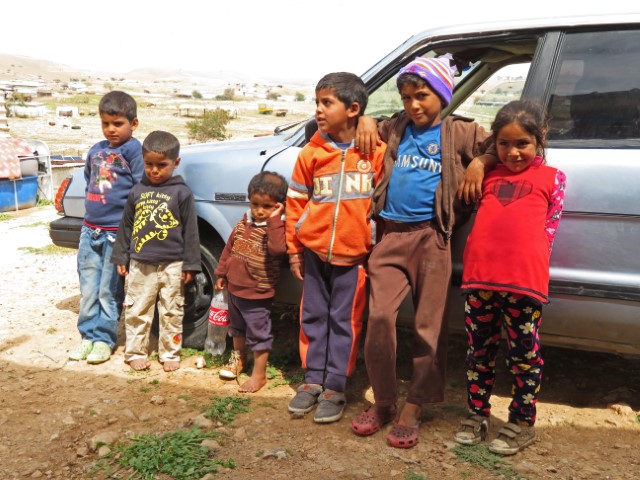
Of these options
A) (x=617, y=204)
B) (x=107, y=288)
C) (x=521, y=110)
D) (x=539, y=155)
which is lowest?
(x=107, y=288)

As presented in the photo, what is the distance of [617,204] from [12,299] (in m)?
4.72

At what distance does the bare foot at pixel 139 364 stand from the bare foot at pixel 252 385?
0.71 meters

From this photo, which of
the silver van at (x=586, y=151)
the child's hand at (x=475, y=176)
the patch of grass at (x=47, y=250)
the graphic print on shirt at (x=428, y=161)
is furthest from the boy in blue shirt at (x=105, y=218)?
the patch of grass at (x=47, y=250)

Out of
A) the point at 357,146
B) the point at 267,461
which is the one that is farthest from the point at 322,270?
the point at 267,461

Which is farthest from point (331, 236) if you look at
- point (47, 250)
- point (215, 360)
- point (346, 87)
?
point (47, 250)

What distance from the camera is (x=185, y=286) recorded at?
13.6ft

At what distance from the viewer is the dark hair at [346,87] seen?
3.07 m

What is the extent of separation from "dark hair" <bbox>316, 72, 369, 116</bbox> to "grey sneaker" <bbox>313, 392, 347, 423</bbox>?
1495 mm

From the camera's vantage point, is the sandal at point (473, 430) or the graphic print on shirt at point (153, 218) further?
the graphic print on shirt at point (153, 218)

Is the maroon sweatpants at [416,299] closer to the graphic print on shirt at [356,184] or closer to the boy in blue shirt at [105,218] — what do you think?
the graphic print on shirt at [356,184]

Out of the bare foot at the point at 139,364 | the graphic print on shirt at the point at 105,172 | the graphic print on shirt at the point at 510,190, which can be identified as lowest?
the bare foot at the point at 139,364

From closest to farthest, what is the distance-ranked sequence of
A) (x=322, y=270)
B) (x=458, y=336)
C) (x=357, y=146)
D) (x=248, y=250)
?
1. (x=357, y=146)
2. (x=322, y=270)
3. (x=248, y=250)
4. (x=458, y=336)

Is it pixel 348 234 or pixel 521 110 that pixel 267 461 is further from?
pixel 521 110

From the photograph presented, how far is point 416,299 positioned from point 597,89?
1306 millimetres
